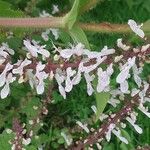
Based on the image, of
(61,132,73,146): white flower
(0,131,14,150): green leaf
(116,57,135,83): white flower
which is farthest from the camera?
(61,132,73,146): white flower

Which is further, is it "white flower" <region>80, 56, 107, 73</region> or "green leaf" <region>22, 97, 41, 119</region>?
"green leaf" <region>22, 97, 41, 119</region>

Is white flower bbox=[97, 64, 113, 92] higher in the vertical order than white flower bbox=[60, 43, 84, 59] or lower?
lower

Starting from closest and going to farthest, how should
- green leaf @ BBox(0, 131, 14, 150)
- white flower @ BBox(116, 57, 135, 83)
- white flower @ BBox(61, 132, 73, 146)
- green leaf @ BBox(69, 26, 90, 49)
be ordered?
1. white flower @ BBox(116, 57, 135, 83)
2. green leaf @ BBox(69, 26, 90, 49)
3. green leaf @ BBox(0, 131, 14, 150)
4. white flower @ BBox(61, 132, 73, 146)

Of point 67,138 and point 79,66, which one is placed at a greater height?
point 79,66

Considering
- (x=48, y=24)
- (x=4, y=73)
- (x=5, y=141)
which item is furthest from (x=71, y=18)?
(x=5, y=141)

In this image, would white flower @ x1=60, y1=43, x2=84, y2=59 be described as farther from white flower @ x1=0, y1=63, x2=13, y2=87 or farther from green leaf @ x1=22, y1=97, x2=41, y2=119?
green leaf @ x1=22, y1=97, x2=41, y2=119

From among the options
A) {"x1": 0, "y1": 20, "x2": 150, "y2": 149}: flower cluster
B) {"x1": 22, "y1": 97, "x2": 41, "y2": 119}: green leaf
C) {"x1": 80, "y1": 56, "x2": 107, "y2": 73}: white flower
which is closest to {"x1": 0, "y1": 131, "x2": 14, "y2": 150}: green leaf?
{"x1": 22, "y1": 97, "x2": 41, "y2": 119}: green leaf

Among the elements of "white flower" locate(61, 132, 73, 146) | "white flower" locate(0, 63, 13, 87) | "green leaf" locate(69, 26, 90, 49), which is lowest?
"white flower" locate(61, 132, 73, 146)

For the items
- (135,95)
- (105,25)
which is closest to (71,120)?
(135,95)

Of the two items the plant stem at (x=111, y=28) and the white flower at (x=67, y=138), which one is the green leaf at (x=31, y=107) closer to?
the white flower at (x=67, y=138)

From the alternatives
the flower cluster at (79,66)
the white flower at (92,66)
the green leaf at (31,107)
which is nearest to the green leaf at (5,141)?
the green leaf at (31,107)

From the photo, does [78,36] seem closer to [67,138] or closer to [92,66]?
[92,66]

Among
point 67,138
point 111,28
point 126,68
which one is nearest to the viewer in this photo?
point 126,68
